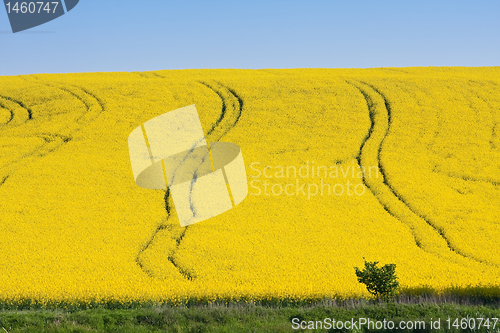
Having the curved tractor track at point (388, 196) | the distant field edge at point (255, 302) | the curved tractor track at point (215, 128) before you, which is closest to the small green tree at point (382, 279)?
the distant field edge at point (255, 302)

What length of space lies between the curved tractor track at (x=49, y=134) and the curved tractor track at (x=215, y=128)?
8.77 metres

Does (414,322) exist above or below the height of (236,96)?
below

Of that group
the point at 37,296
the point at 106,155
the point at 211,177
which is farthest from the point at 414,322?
the point at 106,155

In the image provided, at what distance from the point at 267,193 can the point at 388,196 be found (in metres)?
6.04

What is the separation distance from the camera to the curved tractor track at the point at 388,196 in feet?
59.7

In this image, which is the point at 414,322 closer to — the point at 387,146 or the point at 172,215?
the point at 172,215

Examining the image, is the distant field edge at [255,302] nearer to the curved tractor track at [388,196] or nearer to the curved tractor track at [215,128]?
the curved tractor track at [215,128]

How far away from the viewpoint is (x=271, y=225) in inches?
786

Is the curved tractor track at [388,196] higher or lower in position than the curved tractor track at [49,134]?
lower

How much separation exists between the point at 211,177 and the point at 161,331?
1361 centimetres

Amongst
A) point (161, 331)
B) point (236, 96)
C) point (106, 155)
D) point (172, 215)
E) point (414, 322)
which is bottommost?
point (414, 322)

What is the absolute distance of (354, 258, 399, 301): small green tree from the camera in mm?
13094

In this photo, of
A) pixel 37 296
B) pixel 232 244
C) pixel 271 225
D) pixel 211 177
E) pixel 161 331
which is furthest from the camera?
pixel 211 177

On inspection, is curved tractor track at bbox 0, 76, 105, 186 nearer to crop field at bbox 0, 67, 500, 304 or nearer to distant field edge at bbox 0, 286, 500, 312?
crop field at bbox 0, 67, 500, 304
